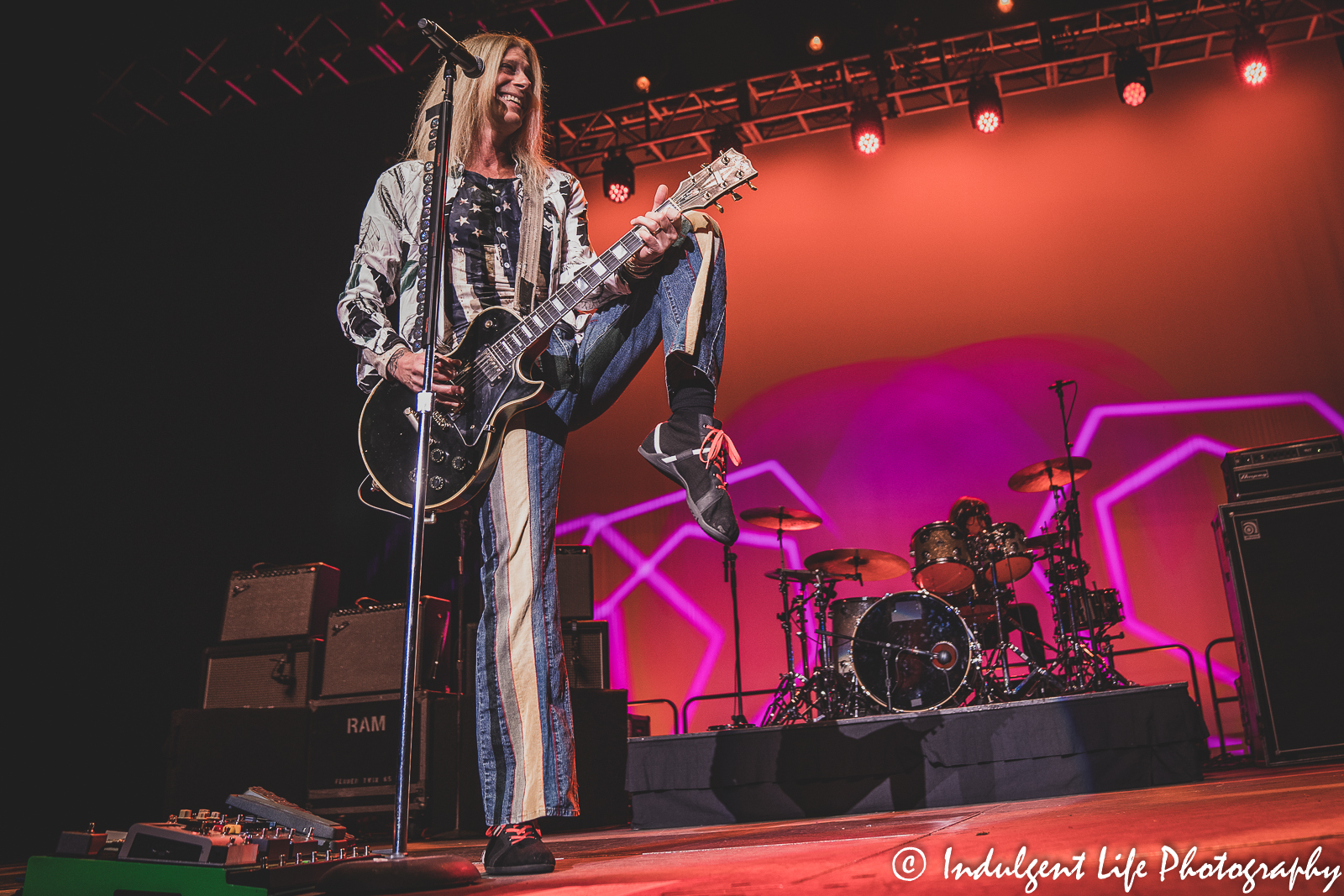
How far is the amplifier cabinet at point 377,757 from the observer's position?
4.06 metres

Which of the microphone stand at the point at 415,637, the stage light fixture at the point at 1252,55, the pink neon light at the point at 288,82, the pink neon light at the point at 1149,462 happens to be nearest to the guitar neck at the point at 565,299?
the microphone stand at the point at 415,637

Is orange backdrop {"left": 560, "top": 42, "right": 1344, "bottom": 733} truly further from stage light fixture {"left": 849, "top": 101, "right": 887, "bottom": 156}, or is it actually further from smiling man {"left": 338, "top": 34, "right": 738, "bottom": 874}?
smiling man {"left": 338, "top": 34, "right": 738, "bottom": 874}

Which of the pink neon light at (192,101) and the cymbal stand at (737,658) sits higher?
the pink neon light at (192,101)

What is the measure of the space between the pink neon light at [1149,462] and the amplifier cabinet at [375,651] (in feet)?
14.1

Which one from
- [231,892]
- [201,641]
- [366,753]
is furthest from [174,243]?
[231,892]

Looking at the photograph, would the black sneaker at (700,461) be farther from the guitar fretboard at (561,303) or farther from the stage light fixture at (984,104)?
the stage light fixture at (984,104)

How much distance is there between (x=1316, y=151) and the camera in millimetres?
6824

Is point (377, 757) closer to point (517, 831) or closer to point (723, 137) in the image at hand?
point (517, 831)

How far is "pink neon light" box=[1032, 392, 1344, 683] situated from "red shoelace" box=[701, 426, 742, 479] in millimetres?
5286

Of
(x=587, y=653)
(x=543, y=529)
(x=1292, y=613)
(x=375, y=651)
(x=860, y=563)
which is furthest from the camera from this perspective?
(x=860, y=563)

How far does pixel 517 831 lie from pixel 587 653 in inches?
113

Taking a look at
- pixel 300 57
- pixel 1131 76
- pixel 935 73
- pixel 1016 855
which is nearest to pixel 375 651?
pixel 1016 855

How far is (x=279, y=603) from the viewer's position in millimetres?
4707

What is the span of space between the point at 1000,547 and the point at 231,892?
4.74 metres
